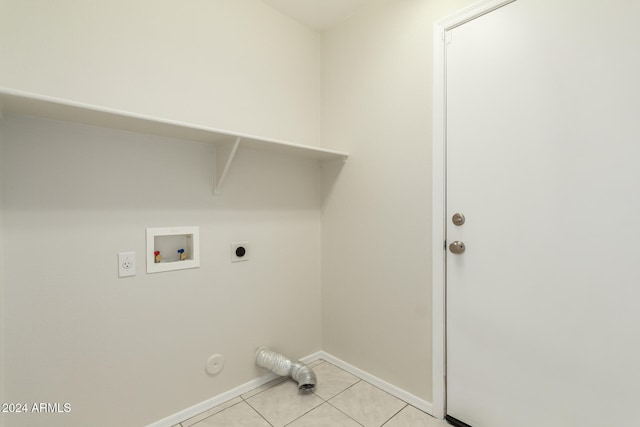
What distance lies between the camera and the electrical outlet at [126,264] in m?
1.40

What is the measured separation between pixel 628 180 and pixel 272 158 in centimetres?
172

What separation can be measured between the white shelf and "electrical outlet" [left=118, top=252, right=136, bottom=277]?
541 millimetres

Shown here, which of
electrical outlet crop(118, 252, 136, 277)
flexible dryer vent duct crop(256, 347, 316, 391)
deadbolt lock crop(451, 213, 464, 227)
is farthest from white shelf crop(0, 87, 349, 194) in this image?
flexible dryer vent duct crop(256, 347, 316, 391)

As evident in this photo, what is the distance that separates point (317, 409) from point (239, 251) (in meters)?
1.00

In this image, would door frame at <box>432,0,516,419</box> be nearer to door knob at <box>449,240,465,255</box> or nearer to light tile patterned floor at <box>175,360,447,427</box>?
door knob at <box>449,240,465,255</box>

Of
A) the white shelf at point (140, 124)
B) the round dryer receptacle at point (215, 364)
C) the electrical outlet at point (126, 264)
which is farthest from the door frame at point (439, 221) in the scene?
the electrical outlet at point (126, 264)

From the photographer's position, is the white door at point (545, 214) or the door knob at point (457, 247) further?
the door knob at point (457, 247)

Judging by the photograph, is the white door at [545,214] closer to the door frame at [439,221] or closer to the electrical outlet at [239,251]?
the door frame at [439,221]

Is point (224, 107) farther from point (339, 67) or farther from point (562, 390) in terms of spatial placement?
point (562, 390)

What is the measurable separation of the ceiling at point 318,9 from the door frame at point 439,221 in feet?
2.27

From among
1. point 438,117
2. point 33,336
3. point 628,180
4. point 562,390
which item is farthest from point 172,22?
point 562,390

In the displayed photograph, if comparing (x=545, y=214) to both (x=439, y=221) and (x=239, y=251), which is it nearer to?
(x=439, y=221)

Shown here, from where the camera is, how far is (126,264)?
1417mm

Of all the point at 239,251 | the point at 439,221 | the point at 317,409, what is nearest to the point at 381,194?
the point at 439,221
